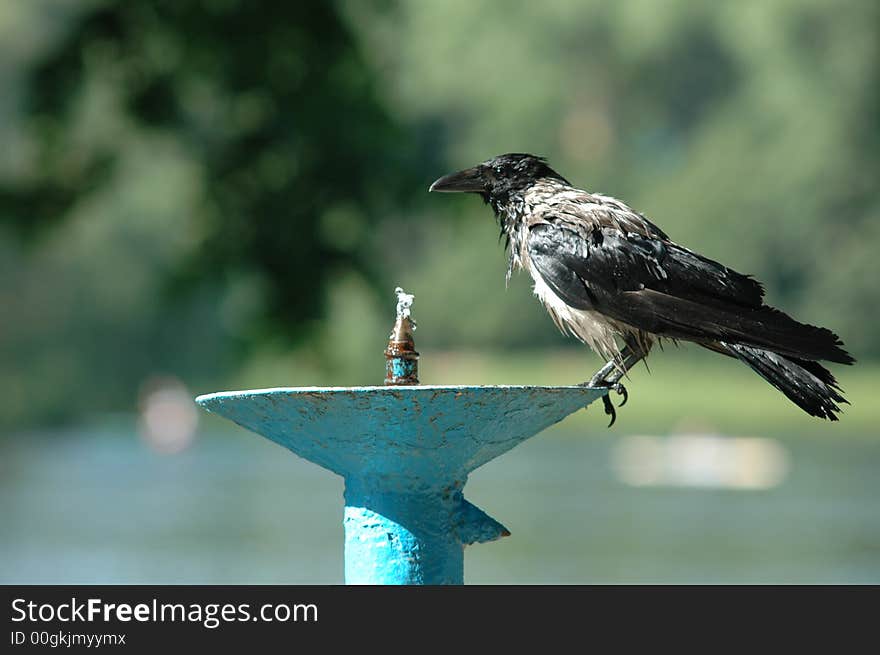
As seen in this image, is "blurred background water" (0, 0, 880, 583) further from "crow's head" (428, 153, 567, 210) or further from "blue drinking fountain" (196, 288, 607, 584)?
"blue drinking fountain" (196, 288, 607, 584)

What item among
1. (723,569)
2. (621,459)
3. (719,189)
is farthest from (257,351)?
(719,189)

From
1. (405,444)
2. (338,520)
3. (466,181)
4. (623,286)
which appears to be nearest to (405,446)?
(405,444)

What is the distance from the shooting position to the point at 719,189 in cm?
5853

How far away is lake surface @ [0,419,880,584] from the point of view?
23.4 meters

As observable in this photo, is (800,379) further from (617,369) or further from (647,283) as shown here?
(617,369)

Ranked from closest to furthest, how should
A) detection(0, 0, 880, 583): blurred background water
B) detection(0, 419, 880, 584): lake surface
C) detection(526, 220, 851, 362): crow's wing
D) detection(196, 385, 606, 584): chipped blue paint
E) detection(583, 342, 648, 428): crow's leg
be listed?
detection(196, 385, 606, 584): chipped blue paint, detection(526, 220, 851, 362): crow's wing, detection(583, 342, 648, 428): crow's leg, detection(0, 0, 880, 583): blurred background water, detection(0, 419, 880, 584): lake surface

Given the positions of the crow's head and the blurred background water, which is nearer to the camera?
the crow's head

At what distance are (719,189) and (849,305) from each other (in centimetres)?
975

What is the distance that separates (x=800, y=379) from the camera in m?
4.87

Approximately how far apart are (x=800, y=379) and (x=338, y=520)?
85.9 ft

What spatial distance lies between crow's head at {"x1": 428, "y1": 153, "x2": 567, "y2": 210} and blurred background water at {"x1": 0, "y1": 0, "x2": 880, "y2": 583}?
7.26 meters

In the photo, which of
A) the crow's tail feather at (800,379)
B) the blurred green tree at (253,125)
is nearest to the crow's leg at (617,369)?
the crow's tail feather at (800,379)

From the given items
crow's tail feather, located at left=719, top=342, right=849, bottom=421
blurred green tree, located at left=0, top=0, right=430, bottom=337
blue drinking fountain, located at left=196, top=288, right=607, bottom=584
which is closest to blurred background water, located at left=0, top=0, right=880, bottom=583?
blurred green tree, located at left=0, top=0, right=430, bottom=337

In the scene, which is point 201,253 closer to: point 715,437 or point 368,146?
point 368,146
